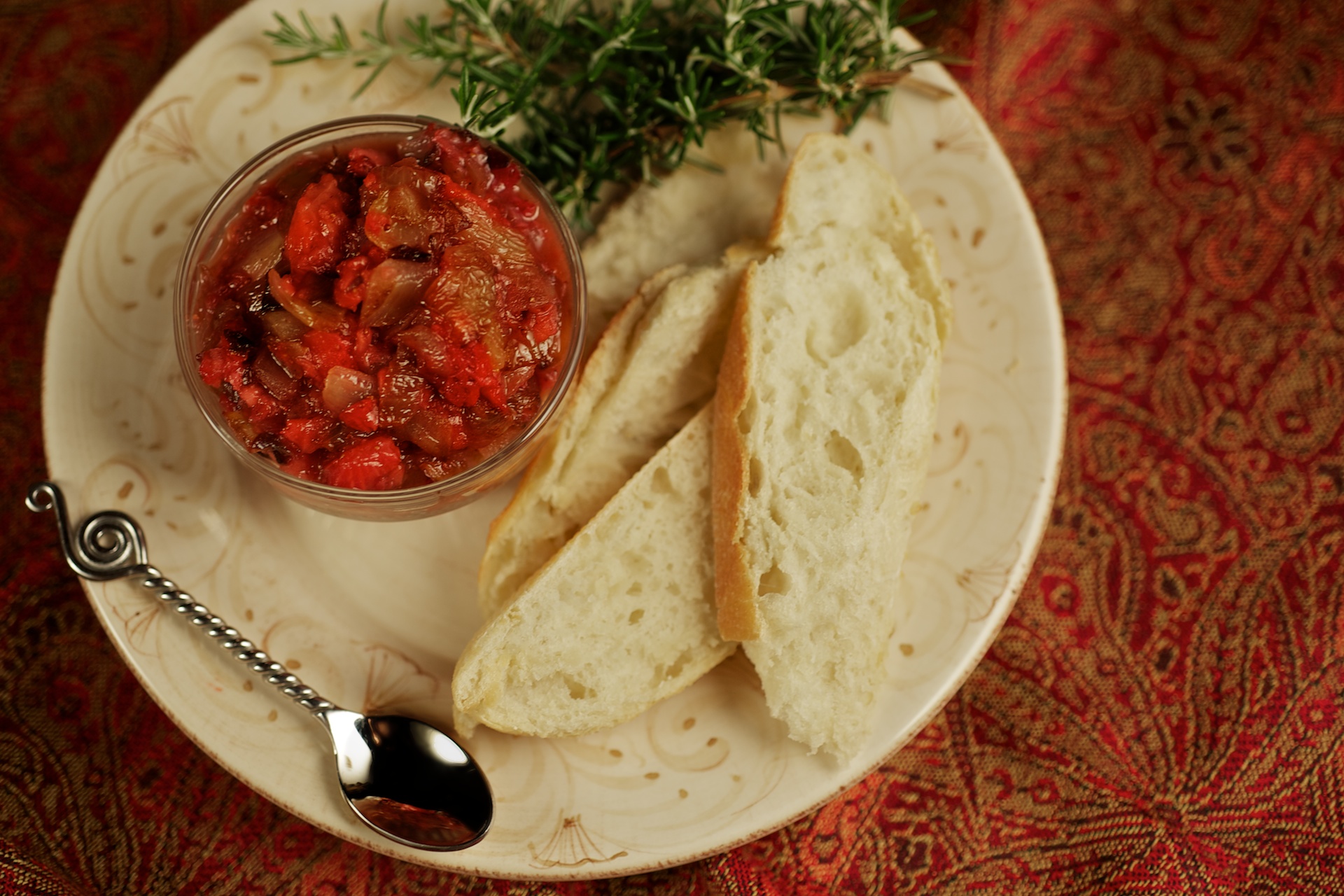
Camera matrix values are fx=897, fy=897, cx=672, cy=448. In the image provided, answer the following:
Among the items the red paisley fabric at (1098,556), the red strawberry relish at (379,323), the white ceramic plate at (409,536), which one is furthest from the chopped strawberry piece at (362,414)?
the red paisley fabric at (1098,556)

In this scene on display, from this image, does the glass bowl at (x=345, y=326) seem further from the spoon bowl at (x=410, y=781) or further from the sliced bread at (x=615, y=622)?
the spoon bowl at (x=410, y=781)

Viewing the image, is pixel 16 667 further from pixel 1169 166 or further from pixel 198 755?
pixel 1169 166

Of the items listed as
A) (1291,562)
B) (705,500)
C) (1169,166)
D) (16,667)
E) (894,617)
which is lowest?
(1291,562)

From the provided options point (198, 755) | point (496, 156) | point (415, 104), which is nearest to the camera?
point (496, 156)

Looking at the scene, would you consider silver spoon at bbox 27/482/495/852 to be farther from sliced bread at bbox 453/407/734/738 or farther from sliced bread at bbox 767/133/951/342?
sliced bread at bbox 767/133/951/342

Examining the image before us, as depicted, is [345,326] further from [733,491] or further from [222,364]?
[733,491]

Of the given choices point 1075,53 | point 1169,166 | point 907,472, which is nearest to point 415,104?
point 907,472
